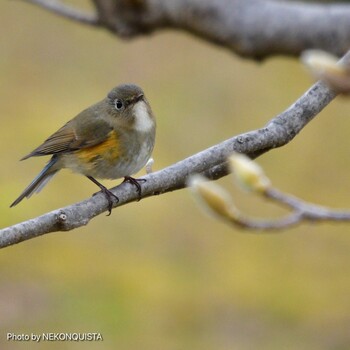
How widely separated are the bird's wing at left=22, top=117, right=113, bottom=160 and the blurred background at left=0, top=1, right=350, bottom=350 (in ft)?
5.41

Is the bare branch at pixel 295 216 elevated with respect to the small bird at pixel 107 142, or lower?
lower

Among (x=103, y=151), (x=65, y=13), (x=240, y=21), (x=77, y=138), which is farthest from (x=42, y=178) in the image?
(x=240, y=21)

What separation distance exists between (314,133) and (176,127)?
167 cm

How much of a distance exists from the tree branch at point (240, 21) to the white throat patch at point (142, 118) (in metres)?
0.99

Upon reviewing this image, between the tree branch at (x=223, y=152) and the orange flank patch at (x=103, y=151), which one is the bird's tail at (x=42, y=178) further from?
the tree branch at (x=223, y=152)

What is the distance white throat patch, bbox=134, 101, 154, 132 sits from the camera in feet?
14.0

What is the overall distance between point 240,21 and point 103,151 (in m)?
1.43

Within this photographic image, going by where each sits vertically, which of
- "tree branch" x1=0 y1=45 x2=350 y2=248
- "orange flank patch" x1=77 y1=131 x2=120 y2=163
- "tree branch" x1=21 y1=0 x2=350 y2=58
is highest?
"tree branch" x1=21 y1=0 x2=350 y2=58

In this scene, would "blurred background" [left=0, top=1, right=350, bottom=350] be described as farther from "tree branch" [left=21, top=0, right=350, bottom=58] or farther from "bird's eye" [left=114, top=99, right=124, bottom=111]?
"bird's eye" [left=114, top=99, right=124, bottom=111]

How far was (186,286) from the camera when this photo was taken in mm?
7762

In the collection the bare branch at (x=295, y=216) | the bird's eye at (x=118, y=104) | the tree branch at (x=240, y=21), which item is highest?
the tree branch at (x=240, y=21)

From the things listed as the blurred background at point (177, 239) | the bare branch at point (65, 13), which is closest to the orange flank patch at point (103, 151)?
the bare branch at point (65, 13)

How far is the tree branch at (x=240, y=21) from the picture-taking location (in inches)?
Result: 197

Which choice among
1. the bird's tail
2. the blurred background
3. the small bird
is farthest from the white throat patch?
the blurred background
